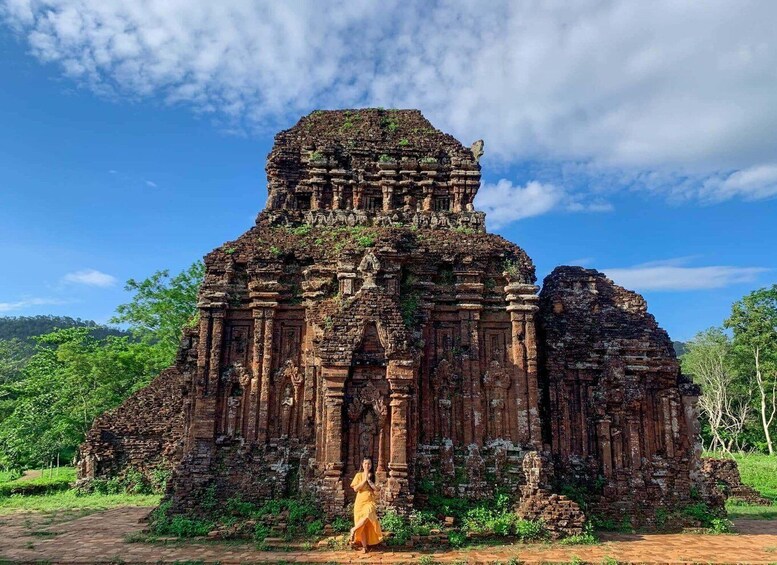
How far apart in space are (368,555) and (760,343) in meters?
41.7

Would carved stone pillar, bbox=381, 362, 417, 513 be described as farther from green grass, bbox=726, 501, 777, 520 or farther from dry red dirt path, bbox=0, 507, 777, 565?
green grass, bbox=726, 501, 777, 520

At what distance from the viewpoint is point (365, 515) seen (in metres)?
10.3

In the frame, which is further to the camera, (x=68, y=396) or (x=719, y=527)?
(x=68, y=396)

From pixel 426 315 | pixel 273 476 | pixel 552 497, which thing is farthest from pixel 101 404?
pixel 552 497

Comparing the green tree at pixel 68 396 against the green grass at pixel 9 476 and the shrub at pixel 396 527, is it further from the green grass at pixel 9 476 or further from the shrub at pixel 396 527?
the shrub at pixel 396 527

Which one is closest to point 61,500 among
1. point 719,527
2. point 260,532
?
→ point 260,532

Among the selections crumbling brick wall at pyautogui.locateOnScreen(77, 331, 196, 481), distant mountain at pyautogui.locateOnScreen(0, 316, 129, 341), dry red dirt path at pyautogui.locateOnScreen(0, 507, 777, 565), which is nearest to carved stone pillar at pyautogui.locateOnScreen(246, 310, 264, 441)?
dry red dirt path at pyautogui.locateOnScreen(0, 507, 777, 565)

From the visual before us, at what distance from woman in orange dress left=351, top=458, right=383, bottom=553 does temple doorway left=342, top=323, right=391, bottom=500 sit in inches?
40.8

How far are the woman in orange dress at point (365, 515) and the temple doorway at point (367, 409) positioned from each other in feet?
3.40

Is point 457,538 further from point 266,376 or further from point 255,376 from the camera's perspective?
point 255,376

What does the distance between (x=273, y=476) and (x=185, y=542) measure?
2.17m

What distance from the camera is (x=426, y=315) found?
→ 13469mm

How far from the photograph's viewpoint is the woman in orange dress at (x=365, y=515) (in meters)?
10.2

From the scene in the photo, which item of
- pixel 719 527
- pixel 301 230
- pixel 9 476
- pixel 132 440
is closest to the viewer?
pixel 719 527
